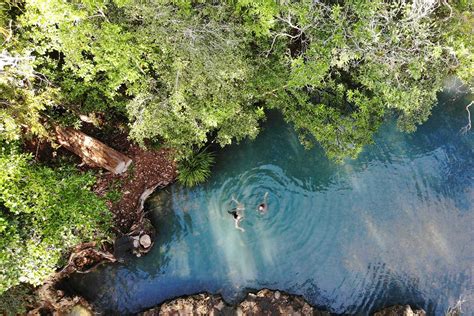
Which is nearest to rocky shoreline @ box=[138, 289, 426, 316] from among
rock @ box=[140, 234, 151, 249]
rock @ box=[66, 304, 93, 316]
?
rock @ box=[66, 304, 93, 316]

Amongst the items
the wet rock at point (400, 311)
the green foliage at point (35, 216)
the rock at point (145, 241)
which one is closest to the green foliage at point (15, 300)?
the green foliage at point (35, 216)

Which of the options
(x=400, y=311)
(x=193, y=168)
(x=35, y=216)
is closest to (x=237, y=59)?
(x=193, y=168)

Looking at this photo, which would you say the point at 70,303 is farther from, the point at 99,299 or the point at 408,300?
the point at 408,300

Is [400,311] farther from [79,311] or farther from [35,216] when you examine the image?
[35,216]

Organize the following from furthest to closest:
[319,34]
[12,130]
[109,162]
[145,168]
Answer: [145,168]
[109,162]
[319,34]
[12,130]

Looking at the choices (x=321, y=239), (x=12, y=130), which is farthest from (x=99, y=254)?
(x=321, y=239)
